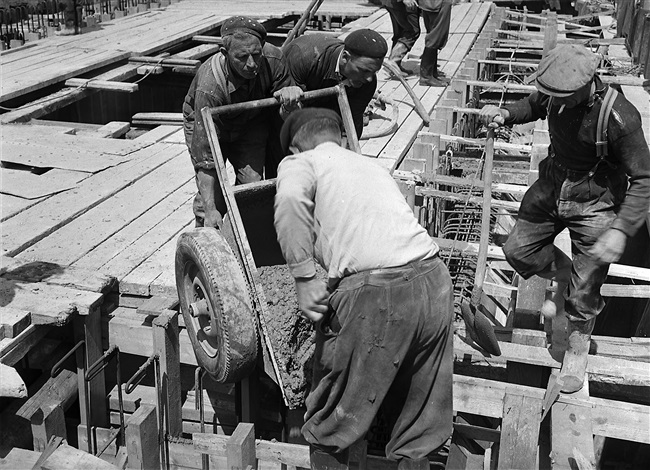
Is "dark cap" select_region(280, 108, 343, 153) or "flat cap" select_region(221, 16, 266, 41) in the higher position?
"flat cap" select_region(221, 16, 266, 41)

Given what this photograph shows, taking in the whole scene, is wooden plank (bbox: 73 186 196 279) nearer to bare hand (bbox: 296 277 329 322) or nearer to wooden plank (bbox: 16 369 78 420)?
wooden plank (bbox: 16 369 78 420)

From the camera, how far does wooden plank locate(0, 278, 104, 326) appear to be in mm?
5078


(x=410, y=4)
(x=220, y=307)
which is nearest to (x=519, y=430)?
(x=220, y=307)

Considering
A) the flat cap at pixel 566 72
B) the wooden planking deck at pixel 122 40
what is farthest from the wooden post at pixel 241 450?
the wooden planking deck at pixel 122 40

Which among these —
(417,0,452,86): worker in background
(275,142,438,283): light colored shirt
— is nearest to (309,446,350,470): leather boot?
(275,142,438,283): light colored shirt

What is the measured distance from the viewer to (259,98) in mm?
5305

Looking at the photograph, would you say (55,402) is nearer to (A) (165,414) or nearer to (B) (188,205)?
(A) (165,414)

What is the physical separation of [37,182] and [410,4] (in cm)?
536

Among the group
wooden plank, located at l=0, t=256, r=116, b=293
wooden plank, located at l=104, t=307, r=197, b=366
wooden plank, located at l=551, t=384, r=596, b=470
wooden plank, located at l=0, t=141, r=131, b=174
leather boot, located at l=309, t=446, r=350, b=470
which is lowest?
wooden plank, located at l=104, t=307, r=197, b=366

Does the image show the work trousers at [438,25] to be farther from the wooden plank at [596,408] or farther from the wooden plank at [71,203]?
the wooden plank at [596,408]

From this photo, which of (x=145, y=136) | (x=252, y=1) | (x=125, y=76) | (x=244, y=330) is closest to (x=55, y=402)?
(x=244, y=330)

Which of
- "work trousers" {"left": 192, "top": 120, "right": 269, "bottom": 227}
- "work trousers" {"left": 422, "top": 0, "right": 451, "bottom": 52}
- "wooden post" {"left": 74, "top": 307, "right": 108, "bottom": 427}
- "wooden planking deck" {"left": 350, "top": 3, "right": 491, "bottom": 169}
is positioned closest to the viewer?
"wooden post" {"left": 74, "top": 307, "right": 108, "bottom": 427}

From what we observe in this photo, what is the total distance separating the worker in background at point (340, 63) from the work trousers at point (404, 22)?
4706 mm

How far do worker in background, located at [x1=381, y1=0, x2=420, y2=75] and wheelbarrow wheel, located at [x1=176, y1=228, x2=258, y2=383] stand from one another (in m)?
6.54
